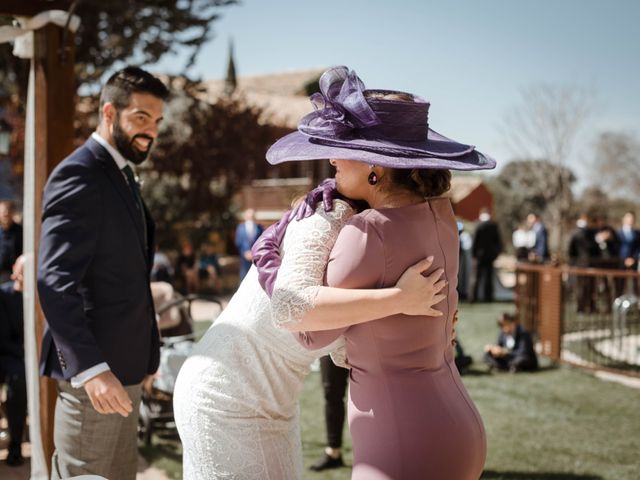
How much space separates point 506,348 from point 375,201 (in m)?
6.98

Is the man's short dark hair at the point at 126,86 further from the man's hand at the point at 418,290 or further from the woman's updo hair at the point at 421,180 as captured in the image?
the man's hand at the point at 418,290

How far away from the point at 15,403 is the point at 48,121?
8.19ft

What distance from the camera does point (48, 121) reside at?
11.4 feet

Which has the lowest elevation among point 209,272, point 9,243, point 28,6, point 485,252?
point 209,272

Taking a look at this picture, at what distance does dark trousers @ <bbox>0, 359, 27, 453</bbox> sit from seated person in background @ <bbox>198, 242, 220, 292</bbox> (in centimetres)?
1250

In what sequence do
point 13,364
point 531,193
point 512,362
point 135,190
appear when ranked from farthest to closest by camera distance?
point 531,193
point 512,362
point 13,364
point 135,190

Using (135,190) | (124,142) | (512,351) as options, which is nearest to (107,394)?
(135,190)

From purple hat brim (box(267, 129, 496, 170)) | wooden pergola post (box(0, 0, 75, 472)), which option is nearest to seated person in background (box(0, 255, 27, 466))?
wooden pergola post (box(0, 0, 75, 472))

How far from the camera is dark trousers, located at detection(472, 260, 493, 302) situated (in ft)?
48.4

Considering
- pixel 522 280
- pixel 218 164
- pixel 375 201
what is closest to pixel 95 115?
pixel 218 164

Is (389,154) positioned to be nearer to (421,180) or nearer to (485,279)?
(421,180)

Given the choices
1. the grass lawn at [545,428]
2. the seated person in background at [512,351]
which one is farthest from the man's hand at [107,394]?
the seated person in background at [512,351]

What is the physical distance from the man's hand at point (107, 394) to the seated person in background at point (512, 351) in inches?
258

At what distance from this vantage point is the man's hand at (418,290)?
5.64 feet
